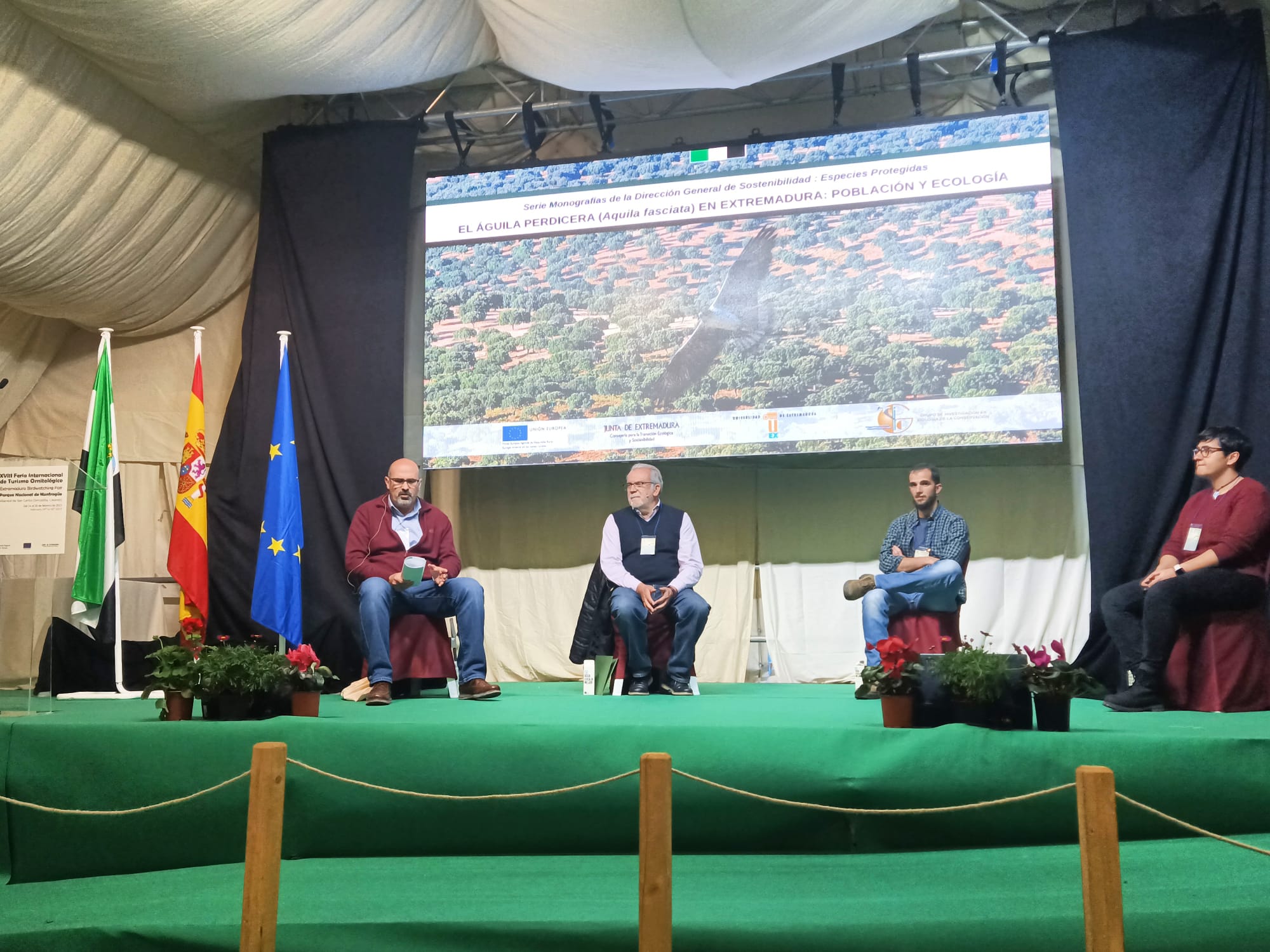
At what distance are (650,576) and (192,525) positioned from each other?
2.62m

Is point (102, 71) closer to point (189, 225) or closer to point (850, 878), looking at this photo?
point (189, 225)

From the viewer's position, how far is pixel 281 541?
5793mm

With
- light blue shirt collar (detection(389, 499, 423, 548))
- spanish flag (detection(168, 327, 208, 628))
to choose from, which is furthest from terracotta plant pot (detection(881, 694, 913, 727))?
spanish flag (detection(168, 327, 208, 628))

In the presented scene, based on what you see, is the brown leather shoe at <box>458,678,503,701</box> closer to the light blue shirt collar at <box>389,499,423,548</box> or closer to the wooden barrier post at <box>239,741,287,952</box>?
the light blue shirt collar at <box>389,499,423,548</box>

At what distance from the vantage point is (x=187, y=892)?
2.82 meters

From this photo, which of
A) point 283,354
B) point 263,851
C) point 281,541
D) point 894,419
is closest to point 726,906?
point 263,851

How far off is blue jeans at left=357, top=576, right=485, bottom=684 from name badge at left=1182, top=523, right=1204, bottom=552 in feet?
8.85

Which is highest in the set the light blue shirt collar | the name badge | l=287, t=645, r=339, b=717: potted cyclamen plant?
the light blue shirt collar

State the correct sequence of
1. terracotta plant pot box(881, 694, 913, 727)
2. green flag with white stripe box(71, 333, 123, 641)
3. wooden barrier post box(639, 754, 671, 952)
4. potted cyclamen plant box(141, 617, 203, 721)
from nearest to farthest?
wooden barrier post box(639, 754, 671, 952) → terracotta plant pot box(881, 694, 913, 727) → potted cyclamen plant box(141, 617, 203, 721) → green flag with white stripe box(71, 333, 123, 641)

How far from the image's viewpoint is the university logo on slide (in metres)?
5.79

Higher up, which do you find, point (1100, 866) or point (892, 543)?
point (892, 543)

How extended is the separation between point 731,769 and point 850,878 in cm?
45

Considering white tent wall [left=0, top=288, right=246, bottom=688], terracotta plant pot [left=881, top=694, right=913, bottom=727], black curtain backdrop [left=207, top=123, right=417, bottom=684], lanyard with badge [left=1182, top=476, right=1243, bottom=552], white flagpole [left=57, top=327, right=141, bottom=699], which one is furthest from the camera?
white tent wall [left=0, top=288, right=246, bottom=688]

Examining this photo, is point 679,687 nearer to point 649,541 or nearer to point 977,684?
point 649,541
